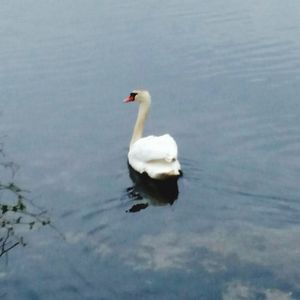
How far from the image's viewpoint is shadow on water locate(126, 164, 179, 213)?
12094 mm

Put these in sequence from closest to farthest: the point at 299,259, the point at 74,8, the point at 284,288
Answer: the point at 284,288 < the point at 299,259 < the point at 74,8

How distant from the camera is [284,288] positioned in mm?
9078

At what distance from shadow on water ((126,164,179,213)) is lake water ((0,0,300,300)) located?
5 cm

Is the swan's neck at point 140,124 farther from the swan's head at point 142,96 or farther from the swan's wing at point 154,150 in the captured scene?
the swan's wing at point 154,150

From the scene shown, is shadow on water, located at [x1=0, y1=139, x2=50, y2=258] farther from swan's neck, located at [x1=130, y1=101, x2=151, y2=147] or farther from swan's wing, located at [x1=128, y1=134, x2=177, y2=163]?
swan's neck, located at [x1=130, y1=101, x2=151, y2=147]

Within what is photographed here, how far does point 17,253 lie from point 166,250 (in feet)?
7.49

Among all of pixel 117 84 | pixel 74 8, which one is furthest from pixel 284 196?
pixel 74 8

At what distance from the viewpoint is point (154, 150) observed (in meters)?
12.6

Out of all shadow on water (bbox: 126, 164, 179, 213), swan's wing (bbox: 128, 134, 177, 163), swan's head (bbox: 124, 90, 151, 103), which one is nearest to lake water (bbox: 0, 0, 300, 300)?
shadow on water (bbox: 126, 164, 179, 213)

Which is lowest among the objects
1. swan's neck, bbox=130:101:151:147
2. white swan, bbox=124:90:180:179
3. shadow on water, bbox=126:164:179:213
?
shadow on water, bbox=126:164:179:213

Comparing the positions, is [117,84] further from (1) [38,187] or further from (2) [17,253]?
(2) [17,253]

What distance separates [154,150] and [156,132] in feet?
9.68

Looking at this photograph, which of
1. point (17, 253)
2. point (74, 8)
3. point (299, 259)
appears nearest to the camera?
point (299, 259)

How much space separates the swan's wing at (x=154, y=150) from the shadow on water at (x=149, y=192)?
1.35 feet
